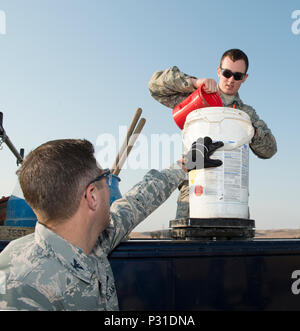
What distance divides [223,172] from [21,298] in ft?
4.04

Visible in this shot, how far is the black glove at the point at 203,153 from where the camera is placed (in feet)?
6.13

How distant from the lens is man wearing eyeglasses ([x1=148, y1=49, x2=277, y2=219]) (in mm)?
2426

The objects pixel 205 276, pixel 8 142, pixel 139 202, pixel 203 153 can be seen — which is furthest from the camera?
A: pixel 8 142

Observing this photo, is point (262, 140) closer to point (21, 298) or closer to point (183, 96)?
point (183, 96)

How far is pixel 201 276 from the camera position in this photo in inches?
61.9

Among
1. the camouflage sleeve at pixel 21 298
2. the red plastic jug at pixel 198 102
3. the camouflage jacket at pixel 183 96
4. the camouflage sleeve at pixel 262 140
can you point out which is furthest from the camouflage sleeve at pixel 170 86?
the camouflage sleeve at pixel 21 298

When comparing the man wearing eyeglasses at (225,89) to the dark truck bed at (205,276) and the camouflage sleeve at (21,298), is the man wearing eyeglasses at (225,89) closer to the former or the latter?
the dark truck bed at (205,276)

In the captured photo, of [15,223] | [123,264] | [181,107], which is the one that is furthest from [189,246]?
[15,223]

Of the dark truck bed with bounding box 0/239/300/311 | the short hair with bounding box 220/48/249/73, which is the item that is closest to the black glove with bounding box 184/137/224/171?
the dark truck bed with bounding box 0/239/300/311

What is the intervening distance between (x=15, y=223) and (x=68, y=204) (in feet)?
3.98

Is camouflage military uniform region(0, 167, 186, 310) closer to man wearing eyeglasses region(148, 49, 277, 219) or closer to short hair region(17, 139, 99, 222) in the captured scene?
short hair region(17, 139, 99, 222)

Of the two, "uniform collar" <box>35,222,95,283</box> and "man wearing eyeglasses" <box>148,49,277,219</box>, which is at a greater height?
"man wearing eyeglasses" <box>148,49,277,219</box>

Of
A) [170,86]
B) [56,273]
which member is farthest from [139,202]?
[170,86]

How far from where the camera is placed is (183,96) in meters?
2.69
